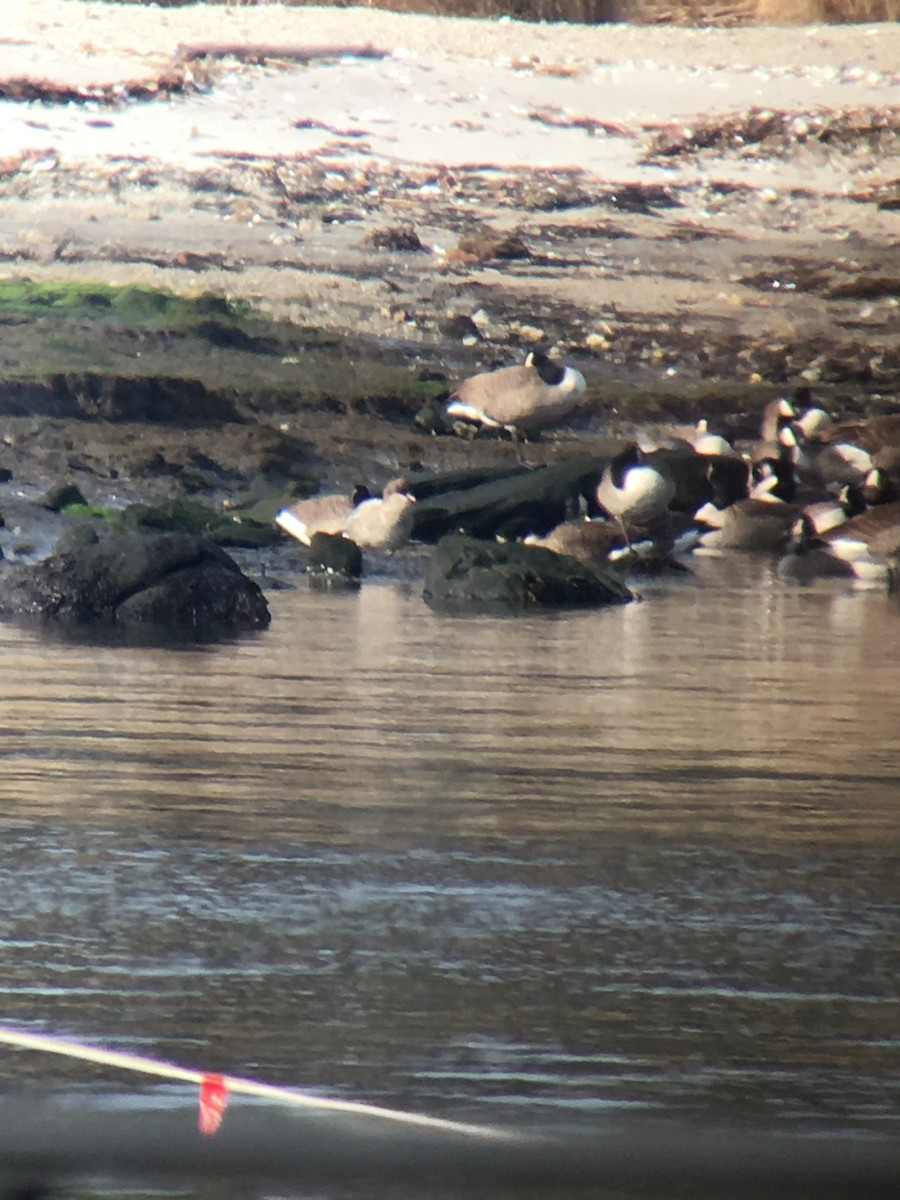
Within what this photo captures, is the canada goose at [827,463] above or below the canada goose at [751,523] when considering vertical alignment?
above

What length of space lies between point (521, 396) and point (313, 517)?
2.81ft

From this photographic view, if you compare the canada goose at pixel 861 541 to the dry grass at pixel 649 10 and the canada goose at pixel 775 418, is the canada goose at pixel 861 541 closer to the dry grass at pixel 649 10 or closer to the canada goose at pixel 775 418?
the canada goose at pixel 775 418

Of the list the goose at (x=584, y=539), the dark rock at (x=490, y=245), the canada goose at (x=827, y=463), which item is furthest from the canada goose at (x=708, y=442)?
the dark rock at (x=490, y=245)

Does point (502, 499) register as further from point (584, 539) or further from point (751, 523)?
point (751, 523)

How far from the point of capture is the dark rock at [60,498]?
561 centimetres

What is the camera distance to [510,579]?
529 cm

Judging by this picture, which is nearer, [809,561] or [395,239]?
[395,239]

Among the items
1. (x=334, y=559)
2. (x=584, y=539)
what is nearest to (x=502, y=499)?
(x=584, y=539)

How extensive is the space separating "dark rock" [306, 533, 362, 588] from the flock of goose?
0.05 metres

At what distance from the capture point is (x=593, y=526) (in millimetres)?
5582

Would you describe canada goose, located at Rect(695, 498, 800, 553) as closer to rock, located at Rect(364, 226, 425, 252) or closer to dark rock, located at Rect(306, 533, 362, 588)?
dark rock, located at Rect(306, 533, 362, 588)

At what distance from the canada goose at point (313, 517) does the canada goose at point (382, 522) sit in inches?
1.3

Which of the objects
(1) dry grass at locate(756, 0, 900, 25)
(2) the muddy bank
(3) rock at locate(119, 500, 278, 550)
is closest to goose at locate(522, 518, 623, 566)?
(2) the muddy bank

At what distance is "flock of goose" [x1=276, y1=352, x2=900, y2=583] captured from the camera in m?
5.68
